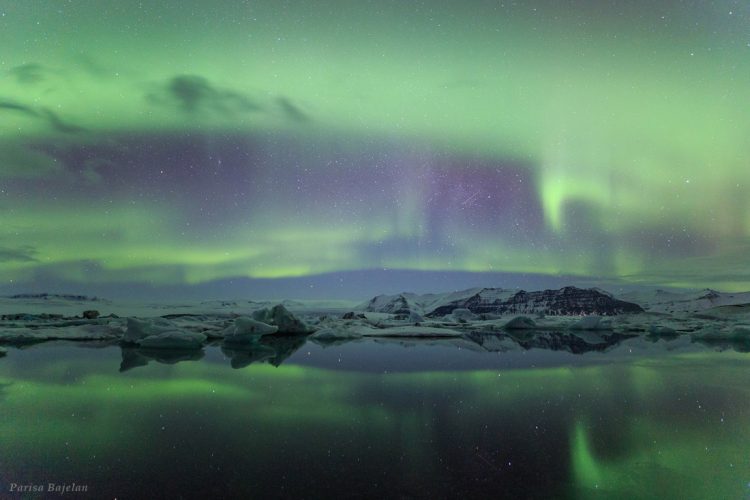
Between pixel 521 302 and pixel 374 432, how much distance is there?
237 ft

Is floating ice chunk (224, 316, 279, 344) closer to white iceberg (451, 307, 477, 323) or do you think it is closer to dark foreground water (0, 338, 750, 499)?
dark foreground water (0, 338, 750, 499)

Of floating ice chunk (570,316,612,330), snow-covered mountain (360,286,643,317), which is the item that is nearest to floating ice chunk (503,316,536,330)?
floating ice chunk (570,316,612,330)

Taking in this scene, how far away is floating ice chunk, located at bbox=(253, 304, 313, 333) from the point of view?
2242 cm

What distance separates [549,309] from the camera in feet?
239

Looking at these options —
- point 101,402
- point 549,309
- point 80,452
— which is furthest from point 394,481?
point 549,309

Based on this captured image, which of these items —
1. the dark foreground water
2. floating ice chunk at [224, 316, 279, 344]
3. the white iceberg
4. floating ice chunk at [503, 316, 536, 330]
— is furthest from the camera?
the white iceberg

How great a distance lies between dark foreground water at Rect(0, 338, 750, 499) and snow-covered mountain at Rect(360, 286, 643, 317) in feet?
191

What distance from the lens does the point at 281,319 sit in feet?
75.9

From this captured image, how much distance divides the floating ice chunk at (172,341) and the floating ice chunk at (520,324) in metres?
20.8

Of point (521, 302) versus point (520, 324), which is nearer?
point (520, 324)

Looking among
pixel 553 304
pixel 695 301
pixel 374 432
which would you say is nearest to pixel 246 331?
pixel 374 432

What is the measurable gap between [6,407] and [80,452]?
3.14 m

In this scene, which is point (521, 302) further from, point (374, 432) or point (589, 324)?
point (374, 432)

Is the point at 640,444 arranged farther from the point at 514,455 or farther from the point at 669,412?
the point at 669,412
